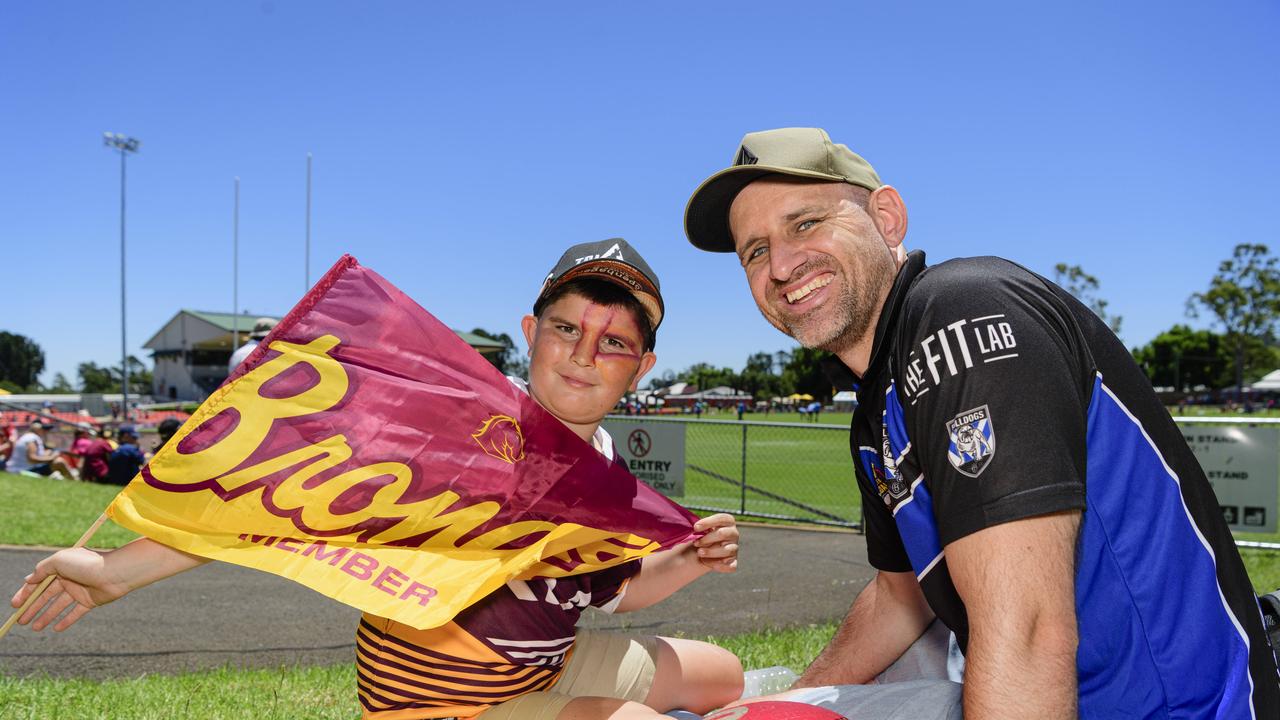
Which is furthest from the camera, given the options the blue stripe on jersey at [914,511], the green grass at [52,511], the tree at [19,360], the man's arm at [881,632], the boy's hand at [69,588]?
the tree at [19,360]

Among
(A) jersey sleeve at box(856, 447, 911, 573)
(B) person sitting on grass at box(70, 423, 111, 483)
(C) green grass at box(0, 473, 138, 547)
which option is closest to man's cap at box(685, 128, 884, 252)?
(A) jersey sleeve at box(856, 447, 911, 573)

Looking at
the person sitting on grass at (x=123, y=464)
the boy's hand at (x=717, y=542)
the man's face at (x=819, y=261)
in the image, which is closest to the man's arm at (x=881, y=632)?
the boy's hand at (x=717, y=542)

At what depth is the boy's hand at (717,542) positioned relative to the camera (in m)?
2.71

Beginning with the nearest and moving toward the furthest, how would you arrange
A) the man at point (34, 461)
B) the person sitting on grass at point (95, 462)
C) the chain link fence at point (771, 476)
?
the chain link fence at point (771, 476) < the person sitting on grass at point (95, 462) < the man at point (34, 461)

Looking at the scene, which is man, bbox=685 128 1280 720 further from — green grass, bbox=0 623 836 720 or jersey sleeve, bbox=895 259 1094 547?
green grass, bbox=0 623 836 720

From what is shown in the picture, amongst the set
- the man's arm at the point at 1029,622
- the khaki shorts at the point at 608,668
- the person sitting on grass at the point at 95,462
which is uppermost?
the man's arm at the point at 1029,622

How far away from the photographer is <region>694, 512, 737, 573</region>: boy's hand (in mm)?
2705

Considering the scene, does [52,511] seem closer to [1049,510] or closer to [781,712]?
[781,712]

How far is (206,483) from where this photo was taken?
2.14m

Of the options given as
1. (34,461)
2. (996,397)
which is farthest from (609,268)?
(34,461)

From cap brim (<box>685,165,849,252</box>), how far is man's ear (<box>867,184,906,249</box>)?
14cm

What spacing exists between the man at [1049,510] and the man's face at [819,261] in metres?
0.17

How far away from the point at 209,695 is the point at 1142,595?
4.42 meters

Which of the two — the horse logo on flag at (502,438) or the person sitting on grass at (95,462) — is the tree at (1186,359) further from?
the horse logo on flag at (502,438)
